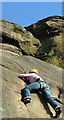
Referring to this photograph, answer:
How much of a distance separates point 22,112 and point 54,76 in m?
4.96

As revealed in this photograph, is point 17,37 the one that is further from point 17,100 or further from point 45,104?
point 17,100

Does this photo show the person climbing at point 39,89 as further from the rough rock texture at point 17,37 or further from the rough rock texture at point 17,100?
the rough rock texture at point 17,37

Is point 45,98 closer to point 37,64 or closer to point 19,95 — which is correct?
point 19,95

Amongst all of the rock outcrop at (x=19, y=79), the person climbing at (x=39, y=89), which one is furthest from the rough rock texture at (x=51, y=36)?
the person climbing at (x=39, y=89)

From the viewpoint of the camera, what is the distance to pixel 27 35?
1689cm

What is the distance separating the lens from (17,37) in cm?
1502

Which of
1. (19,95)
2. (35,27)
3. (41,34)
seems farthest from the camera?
(35,27)

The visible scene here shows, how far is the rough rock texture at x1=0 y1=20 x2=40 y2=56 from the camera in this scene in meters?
14.4

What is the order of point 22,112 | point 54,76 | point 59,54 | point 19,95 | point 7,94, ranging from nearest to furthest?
point 22,112, point 7,94, point 19,95, point 54,76, point 59,54

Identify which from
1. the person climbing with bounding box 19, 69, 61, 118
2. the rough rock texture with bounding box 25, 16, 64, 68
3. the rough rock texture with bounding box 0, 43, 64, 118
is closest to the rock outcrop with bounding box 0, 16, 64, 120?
the rough rock texture with bounding box 0, 43, 64, 118

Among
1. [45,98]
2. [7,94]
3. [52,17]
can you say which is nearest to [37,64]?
[45,98]

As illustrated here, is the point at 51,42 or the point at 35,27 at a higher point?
the point at 35,27

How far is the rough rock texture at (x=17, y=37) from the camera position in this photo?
1436cm

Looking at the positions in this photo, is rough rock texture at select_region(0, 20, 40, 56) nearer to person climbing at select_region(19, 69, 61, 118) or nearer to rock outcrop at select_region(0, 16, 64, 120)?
rock outcrop at select_region(0, 16, 64, 120)
